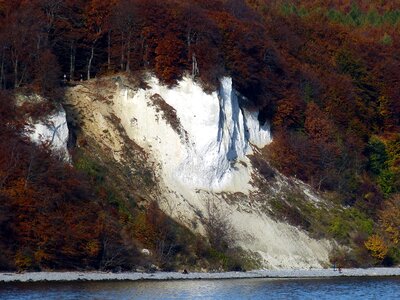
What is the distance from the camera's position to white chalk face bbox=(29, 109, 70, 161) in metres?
60.0

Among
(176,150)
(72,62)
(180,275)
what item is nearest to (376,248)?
(176,150)

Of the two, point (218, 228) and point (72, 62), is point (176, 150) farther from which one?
point (72, 62)

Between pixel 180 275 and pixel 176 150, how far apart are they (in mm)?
11837

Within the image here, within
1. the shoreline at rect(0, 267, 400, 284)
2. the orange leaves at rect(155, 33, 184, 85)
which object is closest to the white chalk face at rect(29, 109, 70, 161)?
the orange leaves at rect(155, 33, 184, 85)

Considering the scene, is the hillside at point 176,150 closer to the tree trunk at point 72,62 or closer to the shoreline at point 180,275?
the tree trunk at point 72,62

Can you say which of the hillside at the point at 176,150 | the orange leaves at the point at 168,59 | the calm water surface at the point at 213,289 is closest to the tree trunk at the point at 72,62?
the hillside at the point at 176,150

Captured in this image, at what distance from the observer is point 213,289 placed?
5031cm

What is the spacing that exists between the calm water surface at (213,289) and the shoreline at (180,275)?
4.23 feet

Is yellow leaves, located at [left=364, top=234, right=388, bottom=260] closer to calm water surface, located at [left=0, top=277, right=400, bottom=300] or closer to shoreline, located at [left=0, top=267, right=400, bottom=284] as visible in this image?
shoreline, located at [left=0, top=267, right=400, bottom=284]

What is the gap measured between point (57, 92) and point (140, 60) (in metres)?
7.39

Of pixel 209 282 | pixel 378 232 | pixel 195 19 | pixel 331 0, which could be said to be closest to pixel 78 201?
pixel 209 282

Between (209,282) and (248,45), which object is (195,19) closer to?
(248,45)

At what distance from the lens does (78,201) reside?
2227 inches

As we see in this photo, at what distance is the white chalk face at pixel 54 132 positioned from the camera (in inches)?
2361
